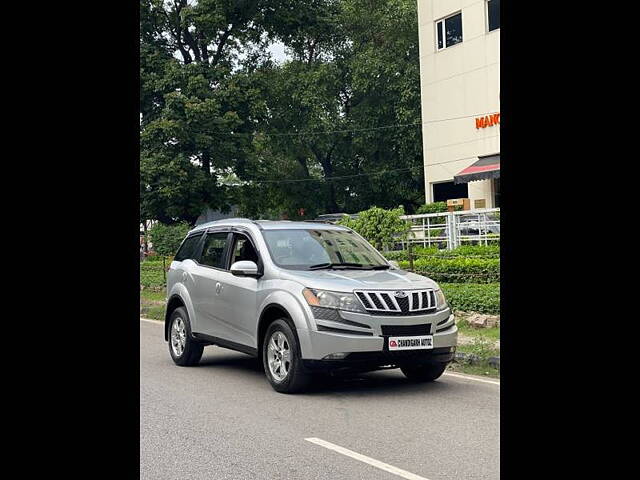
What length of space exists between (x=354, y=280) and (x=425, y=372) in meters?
1.39

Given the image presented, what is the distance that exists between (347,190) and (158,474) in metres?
41.5

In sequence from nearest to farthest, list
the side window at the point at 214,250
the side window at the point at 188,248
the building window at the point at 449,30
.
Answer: the side window at the point at 214,250 → the side window at the point at 188,248 → the building window at the point at 449,30

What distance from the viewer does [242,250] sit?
401 inches

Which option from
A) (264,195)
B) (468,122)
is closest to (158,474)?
(468,122)

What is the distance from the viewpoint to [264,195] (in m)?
41.9

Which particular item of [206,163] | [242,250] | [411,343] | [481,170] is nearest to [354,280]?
[411,343]

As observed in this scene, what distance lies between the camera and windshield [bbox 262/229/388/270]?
9.49m

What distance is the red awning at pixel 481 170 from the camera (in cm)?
2983

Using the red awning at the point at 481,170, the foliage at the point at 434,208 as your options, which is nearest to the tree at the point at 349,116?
the red awning at the point at 481,170

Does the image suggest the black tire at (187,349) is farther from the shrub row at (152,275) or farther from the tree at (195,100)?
the tree at (195,100)

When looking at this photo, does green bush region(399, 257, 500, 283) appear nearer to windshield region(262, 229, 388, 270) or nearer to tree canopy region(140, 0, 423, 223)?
windshield region(262, 229, 388, 270)

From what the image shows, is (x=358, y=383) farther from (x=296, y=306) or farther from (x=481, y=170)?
(x=481, y=170)

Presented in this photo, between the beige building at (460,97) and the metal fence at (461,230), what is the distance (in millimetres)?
8977

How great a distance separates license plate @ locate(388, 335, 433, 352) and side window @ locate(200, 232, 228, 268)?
2739mm
